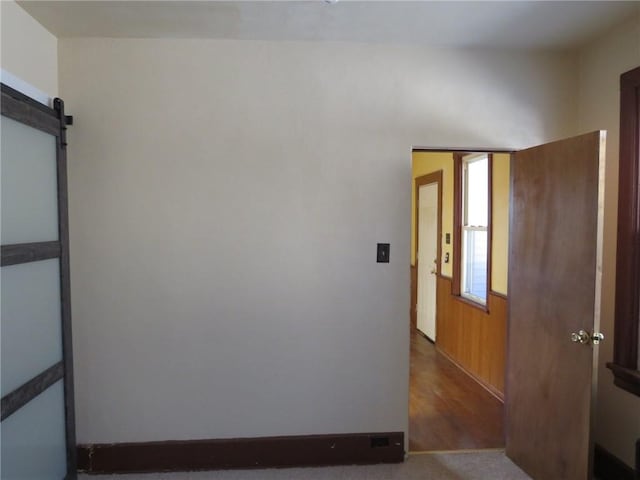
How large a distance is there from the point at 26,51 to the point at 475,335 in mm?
3738

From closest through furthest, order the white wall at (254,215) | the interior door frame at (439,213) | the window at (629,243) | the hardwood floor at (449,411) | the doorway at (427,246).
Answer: the window at (629,243), the white wall at (254,215), the hardwood floor at (449,411), the interior door frame at (439,213), the doorway at (427,246)

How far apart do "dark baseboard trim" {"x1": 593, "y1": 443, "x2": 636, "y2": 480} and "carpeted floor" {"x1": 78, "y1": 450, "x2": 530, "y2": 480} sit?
390 millimetres

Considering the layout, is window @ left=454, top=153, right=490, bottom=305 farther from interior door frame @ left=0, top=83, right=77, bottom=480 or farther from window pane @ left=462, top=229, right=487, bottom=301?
interior door frame @ left=0, top=83, right=77, bottom=480

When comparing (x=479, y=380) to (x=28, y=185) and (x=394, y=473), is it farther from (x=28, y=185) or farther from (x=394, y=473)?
(x=28, y=185)

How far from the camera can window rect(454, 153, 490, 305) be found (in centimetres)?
386

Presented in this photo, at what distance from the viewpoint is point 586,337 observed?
1.97m

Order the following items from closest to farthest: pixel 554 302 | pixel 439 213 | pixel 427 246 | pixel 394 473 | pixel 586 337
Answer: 1. pixel 586 337
2. pixel 554 302
3. pixel 394 473
4. pixel 439 213
5. pixel 427 246

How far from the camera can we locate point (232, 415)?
249 centimetres

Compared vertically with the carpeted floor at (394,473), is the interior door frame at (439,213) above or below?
above

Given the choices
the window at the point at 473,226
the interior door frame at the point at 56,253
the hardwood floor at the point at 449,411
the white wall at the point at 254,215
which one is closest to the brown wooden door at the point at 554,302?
the hardwood floor at the point at 449,411

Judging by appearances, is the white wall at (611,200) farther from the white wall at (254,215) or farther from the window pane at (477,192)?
the window pane at (477,192)

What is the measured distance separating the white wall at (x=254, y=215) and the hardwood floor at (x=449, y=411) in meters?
0.44

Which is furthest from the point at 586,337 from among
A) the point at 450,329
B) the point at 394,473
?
the point at 450,329

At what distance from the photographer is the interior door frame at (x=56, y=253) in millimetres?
1870
